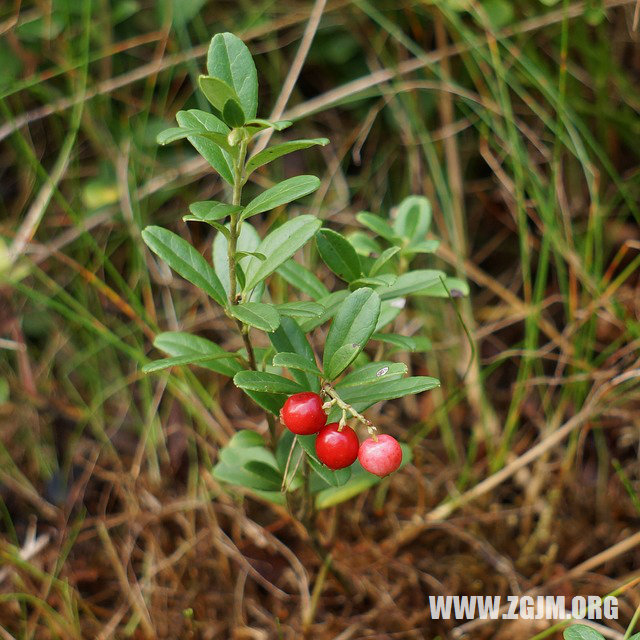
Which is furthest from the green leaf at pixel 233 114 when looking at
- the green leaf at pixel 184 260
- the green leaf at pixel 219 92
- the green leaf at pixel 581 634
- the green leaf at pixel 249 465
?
the green leaf at pixel 581 634

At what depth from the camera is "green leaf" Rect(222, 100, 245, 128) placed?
3.37ft

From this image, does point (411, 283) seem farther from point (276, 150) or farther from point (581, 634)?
point (581, 634)

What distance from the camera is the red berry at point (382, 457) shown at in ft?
3.47

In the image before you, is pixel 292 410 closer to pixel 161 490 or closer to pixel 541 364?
pixel 161 490

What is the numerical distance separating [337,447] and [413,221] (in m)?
0.63

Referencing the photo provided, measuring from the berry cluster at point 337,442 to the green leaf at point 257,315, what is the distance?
115 millimetres

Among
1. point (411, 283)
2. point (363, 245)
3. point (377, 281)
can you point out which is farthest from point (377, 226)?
point (377, 281)

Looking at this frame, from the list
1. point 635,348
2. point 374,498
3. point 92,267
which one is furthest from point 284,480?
point 92,267

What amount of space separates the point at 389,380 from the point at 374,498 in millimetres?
843

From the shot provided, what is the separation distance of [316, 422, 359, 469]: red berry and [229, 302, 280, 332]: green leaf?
18 cm

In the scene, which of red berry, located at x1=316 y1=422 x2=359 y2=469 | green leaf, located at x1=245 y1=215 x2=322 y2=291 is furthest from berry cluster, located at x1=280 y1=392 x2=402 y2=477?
green leaf, located at x1=245 y1=215 x2=322 y2=291

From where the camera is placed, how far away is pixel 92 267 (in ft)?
7.50

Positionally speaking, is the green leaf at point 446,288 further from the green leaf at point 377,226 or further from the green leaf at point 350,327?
the green leaf at point 350,327

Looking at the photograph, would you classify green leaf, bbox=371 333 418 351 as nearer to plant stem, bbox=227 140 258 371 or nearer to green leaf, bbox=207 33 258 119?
plant stem, bbox=227 140 258 371
